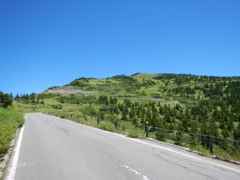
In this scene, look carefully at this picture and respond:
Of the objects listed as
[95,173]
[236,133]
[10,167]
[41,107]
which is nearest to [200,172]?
[95,173]

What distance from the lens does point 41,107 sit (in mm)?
79625

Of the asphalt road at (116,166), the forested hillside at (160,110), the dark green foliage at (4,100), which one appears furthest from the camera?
the dark green foliage at (4,100)

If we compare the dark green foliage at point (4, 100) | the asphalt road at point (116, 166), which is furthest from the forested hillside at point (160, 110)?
the dark green foliage at point (4, 100)

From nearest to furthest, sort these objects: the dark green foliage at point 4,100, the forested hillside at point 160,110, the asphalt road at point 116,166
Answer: the asphalt road at point 116,166 < the forested hillside at point 160,110 < the dark green foliage at point 4,100

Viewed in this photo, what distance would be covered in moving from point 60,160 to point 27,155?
198 centimetres

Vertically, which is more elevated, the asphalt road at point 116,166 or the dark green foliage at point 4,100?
the dark green foliage at point 4,100

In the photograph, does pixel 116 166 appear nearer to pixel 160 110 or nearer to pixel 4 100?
pixel 4 100

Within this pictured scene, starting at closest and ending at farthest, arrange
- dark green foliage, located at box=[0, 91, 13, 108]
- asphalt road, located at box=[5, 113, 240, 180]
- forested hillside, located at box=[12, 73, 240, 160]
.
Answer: asphalt road, located at box=[5, 113, 240, 180] → forested hillside, located at box=[12, 73, 240, 160] → dark green foliage, located at box=[0, 91, 13, 108]

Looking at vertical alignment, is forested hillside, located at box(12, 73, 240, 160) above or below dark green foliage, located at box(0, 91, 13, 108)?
below

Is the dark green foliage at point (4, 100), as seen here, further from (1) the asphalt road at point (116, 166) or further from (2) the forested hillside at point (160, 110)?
(1) the asphalt road at point (116, 166)

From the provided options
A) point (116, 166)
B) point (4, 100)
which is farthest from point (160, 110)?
point (116, 166)

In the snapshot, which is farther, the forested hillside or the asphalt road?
the forested hillside

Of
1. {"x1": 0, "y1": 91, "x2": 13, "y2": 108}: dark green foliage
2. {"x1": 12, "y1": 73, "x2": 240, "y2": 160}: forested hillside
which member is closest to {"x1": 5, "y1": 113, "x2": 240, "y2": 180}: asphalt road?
{"x1": 12, "y1": 73, "x2": 240, "y2": 160}: forested hillside

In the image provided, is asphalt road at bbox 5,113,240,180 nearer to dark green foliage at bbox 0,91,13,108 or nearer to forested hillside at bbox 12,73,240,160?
forested hillside at bbox 12,73,240,160
